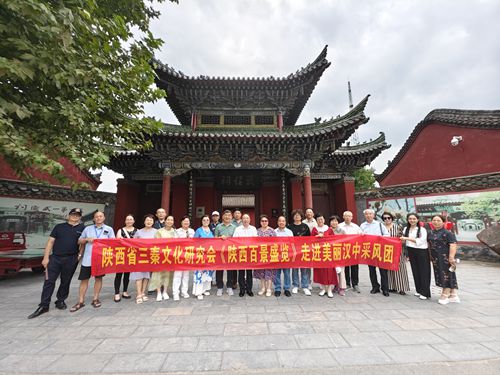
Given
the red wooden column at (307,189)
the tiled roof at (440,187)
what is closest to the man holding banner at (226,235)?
the red wooden column at (307,189)

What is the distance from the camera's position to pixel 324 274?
16.3 ft

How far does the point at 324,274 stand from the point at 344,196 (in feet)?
25.9

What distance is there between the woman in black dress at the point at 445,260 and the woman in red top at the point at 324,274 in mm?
2005

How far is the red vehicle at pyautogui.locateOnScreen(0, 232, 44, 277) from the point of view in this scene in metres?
6.11

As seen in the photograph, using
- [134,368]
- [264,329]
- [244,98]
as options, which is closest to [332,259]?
[264,329]

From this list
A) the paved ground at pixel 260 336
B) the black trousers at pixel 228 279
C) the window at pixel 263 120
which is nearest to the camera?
the paved ground at pixel 260 336

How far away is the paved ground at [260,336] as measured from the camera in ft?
7.84

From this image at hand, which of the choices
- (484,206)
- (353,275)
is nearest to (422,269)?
(353,275)

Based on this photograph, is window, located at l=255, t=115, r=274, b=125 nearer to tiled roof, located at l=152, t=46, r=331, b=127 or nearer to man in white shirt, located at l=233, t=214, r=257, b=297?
tiled roof, located at l=152, t=46, r=331, b=127

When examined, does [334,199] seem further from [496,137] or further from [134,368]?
[134,368]

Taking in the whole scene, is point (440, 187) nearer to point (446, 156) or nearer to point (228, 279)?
point (446, 156)

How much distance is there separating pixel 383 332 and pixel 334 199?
1000 cm

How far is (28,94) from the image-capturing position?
416cm

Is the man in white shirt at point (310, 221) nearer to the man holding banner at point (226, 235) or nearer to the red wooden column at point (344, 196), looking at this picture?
the man holding banner at point (226, 235)
